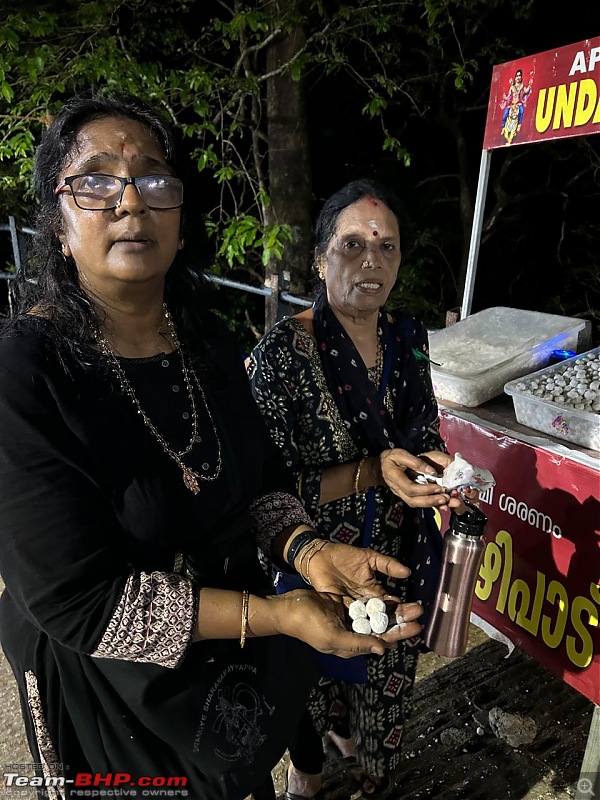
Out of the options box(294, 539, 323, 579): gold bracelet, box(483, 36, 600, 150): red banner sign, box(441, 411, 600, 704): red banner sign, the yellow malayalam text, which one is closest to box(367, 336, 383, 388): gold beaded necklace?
box(441, 411, 600, 704): red banner sign

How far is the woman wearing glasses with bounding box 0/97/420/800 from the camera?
36.8 inches

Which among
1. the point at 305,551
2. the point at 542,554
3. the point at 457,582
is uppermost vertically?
the point at 305,551

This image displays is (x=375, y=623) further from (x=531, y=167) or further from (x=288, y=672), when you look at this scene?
(x=531, y=167)

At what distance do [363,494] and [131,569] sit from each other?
0.89 metres

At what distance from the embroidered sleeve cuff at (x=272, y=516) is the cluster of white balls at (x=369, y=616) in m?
0.30

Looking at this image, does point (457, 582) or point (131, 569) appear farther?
point (457, 582)

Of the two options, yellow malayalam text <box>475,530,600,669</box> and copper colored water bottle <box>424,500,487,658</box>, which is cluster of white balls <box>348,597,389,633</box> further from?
yellow malayalam text <box>475,530,600,669</box>

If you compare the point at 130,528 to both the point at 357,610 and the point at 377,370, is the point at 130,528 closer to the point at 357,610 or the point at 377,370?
the point at 357,610

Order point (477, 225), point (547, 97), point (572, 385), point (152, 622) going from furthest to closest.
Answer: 1. point (477, 225)
2. point (547, 97)
3. point (572, 385)
4. point (152, 622)

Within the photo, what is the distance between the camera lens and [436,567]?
1794mm

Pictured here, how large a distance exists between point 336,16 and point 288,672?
465cm

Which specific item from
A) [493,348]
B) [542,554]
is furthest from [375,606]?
[493,348]

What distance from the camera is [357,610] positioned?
3.44 feet

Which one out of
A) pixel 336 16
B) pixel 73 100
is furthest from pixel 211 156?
pixel 73 100
